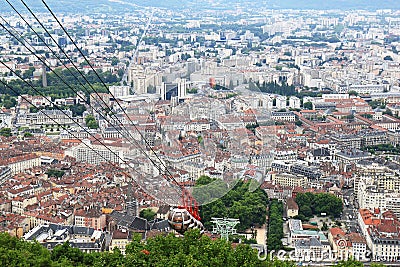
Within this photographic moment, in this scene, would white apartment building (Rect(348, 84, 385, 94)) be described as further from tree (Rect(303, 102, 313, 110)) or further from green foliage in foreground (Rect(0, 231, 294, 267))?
green foliage in foreground (Rect(0, 231, 294, 267))

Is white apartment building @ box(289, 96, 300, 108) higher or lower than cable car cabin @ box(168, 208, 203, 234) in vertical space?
lower

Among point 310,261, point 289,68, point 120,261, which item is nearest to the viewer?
point 120,261

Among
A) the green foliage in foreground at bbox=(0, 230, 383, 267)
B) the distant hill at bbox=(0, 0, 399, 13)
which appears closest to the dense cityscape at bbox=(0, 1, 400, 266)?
the green foliage in foreground at bbox=(0, 230, 383, 267)

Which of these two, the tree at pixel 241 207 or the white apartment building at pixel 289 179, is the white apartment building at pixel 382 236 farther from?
the white apartment building at pixel 289 179

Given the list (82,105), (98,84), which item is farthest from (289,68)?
(82,105)

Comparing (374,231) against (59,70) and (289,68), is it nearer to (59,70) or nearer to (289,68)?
(59,70)

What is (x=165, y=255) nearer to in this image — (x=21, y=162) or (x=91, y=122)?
(x=21, y=162)
